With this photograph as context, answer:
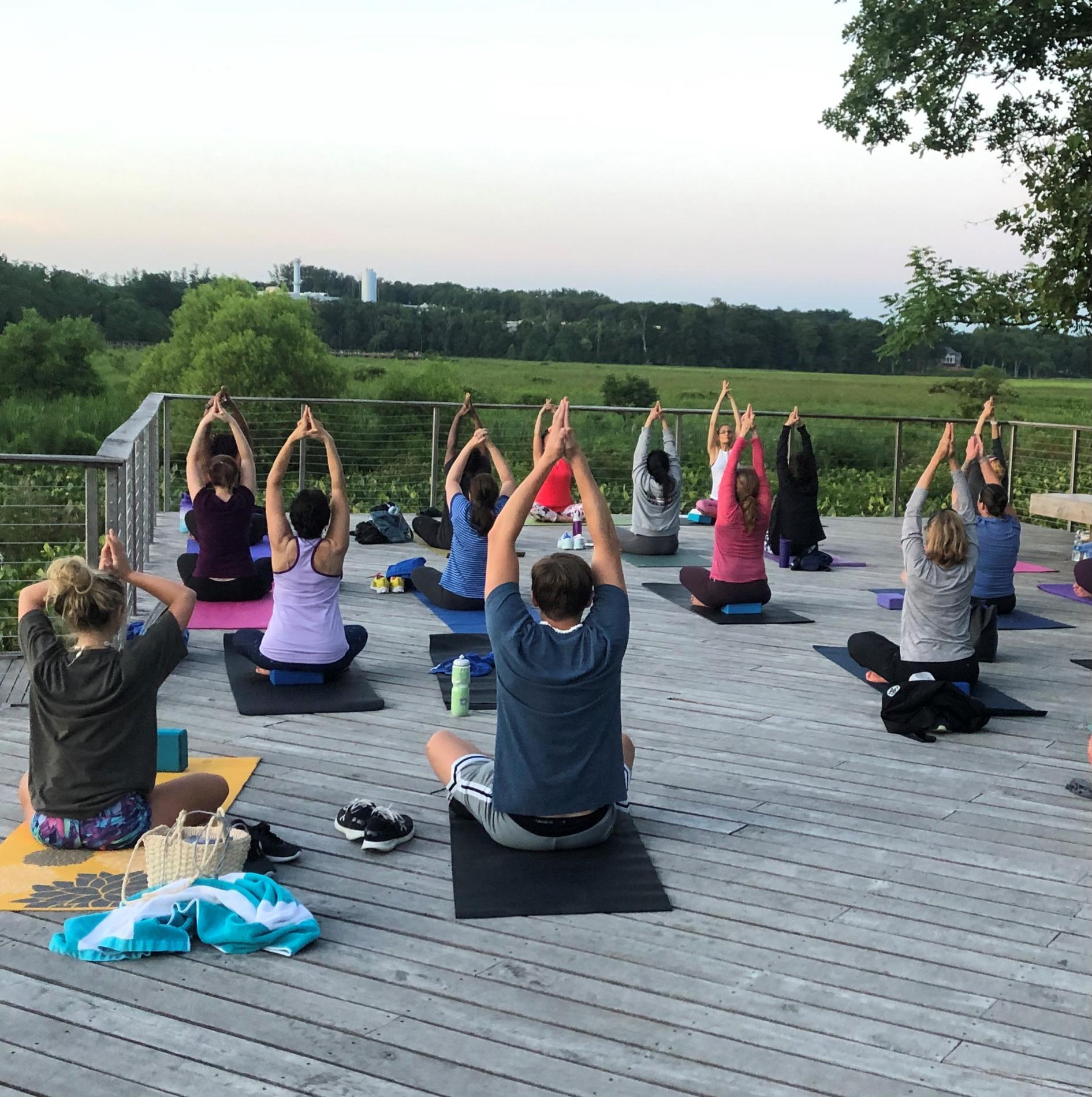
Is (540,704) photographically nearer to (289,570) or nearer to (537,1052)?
(537,1052)

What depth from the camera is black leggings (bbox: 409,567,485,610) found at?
24.1ft

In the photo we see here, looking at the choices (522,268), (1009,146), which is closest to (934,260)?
(1009,146)

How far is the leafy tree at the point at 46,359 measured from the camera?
1706 inches

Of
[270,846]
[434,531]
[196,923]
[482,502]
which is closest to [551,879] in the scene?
[270,846]

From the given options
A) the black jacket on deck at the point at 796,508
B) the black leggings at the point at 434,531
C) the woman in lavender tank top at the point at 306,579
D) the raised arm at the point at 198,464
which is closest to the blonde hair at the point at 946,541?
the woman in lavender tank top at the point at 306,579

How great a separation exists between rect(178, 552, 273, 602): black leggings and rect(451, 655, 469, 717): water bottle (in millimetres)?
2362

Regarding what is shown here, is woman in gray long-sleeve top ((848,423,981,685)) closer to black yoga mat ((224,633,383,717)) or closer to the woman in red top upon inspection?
black yoga mat ((224,633,383,717))

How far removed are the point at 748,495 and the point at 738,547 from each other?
44 centimetres

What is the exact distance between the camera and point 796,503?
942cm

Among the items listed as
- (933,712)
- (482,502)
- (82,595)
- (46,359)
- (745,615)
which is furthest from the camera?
(46,359)

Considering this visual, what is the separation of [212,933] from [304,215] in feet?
152

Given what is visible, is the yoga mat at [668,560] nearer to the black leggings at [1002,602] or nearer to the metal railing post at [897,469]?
the black leggings at [1002,602]

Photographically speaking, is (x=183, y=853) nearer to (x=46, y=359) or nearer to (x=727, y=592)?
(x=727, y=592)

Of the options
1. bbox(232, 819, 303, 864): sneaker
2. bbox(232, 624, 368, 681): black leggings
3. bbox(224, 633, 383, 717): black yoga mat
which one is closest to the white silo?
bbox(232, 624, 368, 681): black leggings
